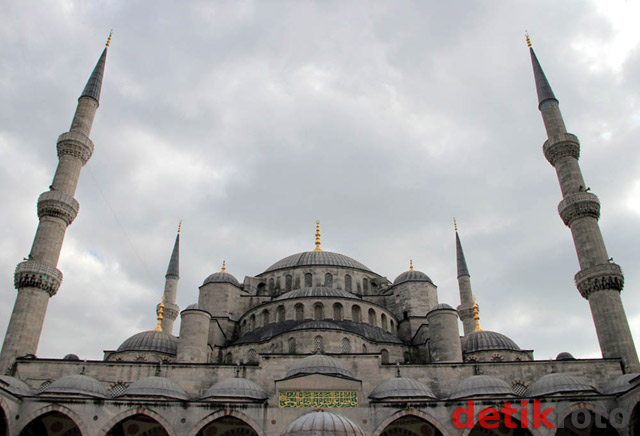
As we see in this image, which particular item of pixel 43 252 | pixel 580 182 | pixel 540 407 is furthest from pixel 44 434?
pixel 580 182

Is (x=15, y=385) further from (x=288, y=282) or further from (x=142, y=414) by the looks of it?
(x=288, y=282)

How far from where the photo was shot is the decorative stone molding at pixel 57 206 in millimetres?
20375

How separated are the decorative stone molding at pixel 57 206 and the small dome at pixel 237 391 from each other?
997cm

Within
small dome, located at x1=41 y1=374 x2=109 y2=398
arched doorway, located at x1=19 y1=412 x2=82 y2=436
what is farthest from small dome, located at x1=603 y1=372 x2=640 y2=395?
arched doorway, located at x1=19 y1=412 x2=82 y2=436

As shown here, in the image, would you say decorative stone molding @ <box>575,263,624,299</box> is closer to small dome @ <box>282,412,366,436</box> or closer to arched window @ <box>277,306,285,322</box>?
arched window @ <box>277,306,285,322</box>

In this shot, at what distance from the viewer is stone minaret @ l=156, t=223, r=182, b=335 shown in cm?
2723

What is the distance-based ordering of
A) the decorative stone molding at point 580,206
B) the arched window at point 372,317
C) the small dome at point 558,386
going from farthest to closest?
the arched window at point 372,317, the decorative stone molding at point 580,206, the small dome at point 558,386

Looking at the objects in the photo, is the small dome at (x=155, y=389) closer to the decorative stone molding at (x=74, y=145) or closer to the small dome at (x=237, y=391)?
the small dome at (x=237, y=391)

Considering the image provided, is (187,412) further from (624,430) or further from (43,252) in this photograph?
(624,430)

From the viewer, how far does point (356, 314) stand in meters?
22.0

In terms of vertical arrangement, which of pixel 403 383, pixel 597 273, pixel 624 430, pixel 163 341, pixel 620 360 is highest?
pixel 597 273

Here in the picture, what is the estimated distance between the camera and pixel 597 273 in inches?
741

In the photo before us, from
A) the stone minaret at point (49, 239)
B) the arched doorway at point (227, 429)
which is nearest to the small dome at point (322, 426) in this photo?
the arched doorway at point (227, 429)

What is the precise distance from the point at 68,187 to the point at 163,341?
739cm
